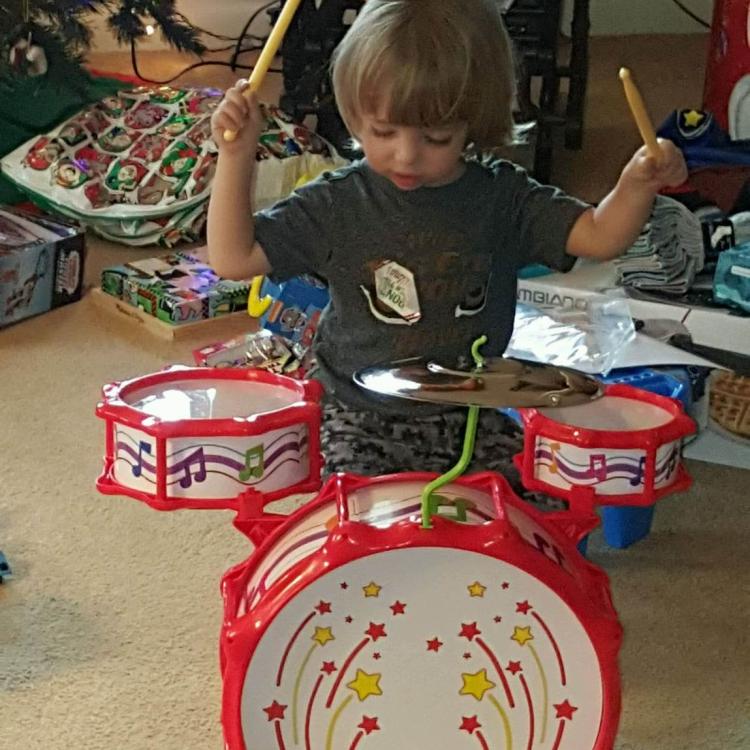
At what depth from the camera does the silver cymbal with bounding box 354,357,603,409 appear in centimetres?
79

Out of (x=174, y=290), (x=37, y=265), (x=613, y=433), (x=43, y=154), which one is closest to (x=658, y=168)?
(x=613, y=433)

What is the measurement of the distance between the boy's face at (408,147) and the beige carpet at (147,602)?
0.49 meters

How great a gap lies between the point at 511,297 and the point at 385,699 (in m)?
0.48

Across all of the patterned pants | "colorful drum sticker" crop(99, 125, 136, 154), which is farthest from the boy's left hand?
"colorful drum sticker" crop(99, 125, 136, 154)

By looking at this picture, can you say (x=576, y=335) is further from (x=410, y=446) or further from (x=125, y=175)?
(x=125, y=175)

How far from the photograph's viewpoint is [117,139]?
87.5 inches

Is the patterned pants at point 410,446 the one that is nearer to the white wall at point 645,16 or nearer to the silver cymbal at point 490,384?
the silver cymbal at point 490,384

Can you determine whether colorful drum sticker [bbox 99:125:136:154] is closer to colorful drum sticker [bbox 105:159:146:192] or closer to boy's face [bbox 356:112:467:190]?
colorful drum sticker [bbox 105:159:146:192]

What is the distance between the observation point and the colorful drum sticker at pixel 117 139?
7.21ft

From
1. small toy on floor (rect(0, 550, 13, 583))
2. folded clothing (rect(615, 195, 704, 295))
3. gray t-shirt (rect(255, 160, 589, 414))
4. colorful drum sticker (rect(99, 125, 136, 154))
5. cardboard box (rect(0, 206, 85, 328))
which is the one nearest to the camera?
gray t-shirt (rect(255, 160, 589, 414))

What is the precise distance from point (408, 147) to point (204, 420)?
0.30 metres

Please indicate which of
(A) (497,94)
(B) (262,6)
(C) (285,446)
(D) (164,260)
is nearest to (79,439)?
(D) (164,260)

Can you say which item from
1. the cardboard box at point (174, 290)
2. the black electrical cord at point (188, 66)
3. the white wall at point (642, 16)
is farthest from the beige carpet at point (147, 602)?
the white wall at point (642, 16)

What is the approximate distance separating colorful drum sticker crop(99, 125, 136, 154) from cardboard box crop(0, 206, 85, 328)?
295mm
